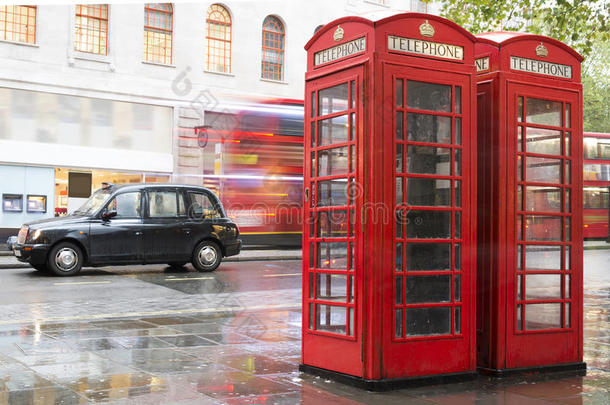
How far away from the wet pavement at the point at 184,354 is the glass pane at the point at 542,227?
1.18 m

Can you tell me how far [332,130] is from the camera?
19.0 ft

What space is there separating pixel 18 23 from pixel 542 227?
2165cm

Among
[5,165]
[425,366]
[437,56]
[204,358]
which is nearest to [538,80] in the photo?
[437,56]

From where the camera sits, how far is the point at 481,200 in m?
6.07

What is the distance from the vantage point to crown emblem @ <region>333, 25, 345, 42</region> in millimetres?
5761

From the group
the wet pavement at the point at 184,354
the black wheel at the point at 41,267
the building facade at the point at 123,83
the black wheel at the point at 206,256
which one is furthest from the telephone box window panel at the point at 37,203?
the wet pavement at the point at 184,354

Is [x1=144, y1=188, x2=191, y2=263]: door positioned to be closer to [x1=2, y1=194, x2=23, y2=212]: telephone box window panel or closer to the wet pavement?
the wet pavement

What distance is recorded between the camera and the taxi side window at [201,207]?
16.1 m

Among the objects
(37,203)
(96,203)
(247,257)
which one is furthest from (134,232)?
(37,203)

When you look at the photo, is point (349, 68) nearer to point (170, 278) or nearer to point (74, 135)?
point (170, 278)

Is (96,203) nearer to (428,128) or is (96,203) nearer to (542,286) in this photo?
(428,128)

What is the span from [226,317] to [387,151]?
4762 millimetres

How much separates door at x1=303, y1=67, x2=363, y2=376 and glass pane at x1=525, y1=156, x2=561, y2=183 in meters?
1.64

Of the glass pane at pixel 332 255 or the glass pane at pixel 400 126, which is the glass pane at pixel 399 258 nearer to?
the glass pane at pixel 332 255
